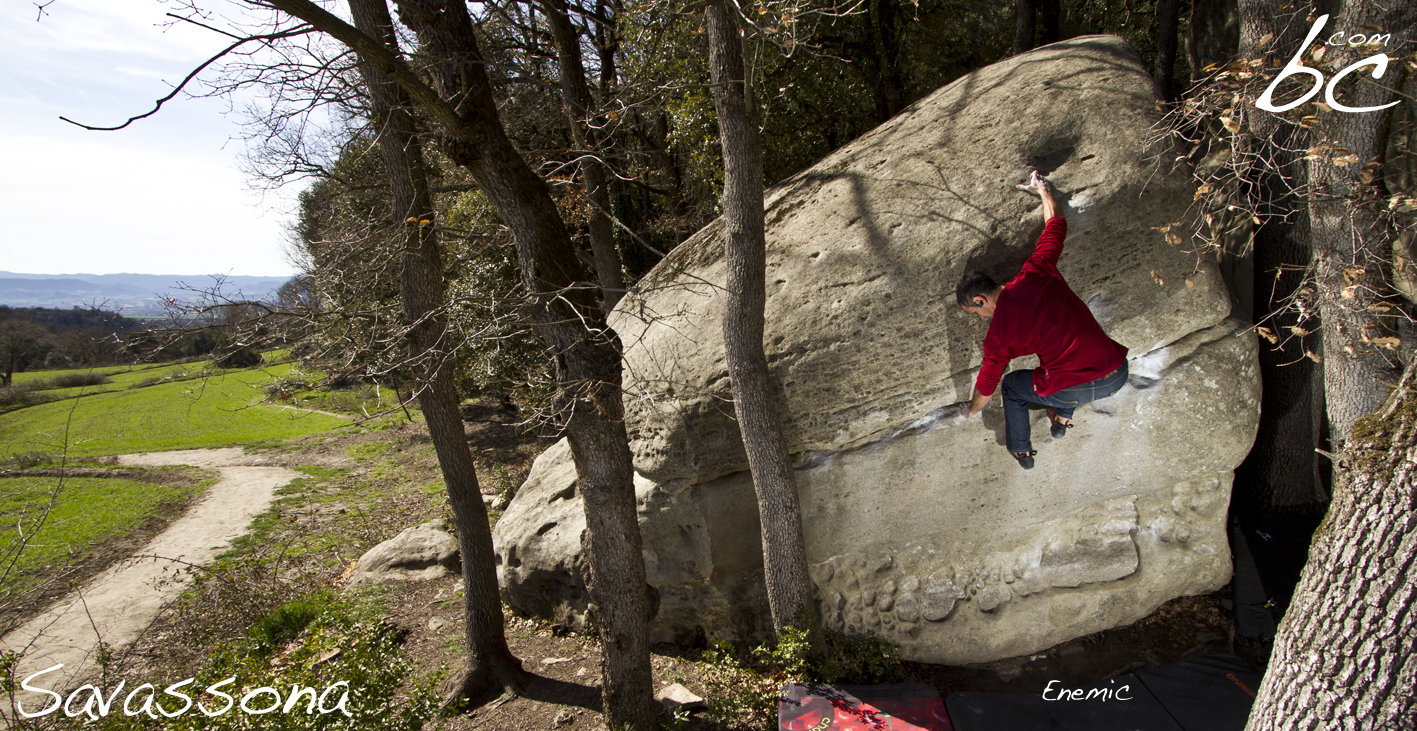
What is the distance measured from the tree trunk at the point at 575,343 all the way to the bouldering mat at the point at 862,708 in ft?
5.13

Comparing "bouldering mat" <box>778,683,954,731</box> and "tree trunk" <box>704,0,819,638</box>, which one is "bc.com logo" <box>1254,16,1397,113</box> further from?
"bouldering mat" <box>778,683,954,731</box>

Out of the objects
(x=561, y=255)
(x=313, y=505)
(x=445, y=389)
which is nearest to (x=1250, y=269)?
(x=561, y=255)

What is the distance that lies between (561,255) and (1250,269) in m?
6.53

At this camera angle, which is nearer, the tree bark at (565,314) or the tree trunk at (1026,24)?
the tree bark at (565,314)

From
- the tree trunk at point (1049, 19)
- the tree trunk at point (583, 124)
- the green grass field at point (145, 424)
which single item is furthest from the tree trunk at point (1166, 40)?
the green grass field at point (145, 424)

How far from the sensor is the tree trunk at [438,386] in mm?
6680

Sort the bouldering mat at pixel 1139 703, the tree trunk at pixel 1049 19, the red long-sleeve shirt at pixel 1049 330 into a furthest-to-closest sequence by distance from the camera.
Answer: the tree trunk at pixel 1049 19
the red long-sleeve shirt at pixel 1049 330
the bouldering mat at pixel 1139 703

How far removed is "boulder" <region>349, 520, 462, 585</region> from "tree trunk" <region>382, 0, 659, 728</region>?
5.66 meters

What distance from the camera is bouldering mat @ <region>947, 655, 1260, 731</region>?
495 centimetres

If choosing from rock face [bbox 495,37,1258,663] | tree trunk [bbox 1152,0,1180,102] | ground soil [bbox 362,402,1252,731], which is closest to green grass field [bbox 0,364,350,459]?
ground soil [bbox 362,402,1252,731]

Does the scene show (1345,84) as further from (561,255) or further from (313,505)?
(313,505)

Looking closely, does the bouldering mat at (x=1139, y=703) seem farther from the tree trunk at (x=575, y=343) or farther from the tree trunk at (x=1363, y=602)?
the tree trunk at (x=575, y=343)

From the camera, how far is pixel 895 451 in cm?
634

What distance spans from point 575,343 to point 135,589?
1279 centimetres
